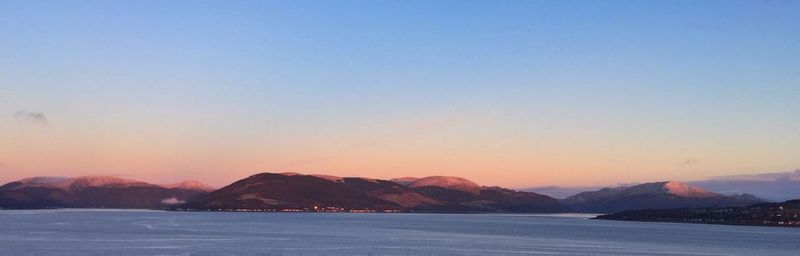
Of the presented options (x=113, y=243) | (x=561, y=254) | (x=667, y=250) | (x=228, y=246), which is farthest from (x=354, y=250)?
(x=667, y=250)

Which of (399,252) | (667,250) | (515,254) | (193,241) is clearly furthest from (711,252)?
(193,241)

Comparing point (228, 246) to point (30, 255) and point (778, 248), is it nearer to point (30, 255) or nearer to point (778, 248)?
Answer: point (30, 255)

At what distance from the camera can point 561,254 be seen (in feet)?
287

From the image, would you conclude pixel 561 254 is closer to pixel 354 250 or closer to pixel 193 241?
pixel 354 250

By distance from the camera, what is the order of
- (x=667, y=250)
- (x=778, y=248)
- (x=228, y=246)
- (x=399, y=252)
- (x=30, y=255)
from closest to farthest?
(x=30, y=255) → (x=399, y=252) → (x=228, y=246) → (x=667, y=250) → (x=778, y=248)

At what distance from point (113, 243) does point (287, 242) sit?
64.4 ft

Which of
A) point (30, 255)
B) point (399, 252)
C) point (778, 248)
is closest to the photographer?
point (30, 255)

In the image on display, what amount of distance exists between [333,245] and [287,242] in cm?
757

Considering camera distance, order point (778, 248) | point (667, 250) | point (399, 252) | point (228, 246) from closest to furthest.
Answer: point (399, 252)
point (228, 246)
point (667, 250)
point (778, 248)

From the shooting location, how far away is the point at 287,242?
102m

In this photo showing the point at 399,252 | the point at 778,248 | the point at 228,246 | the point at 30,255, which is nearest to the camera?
the point at 30,255

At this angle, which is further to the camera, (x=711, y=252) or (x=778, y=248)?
(x=778, y=248)

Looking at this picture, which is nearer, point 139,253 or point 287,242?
point 139,253

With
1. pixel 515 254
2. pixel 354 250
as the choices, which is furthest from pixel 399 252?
pixel 515 254
